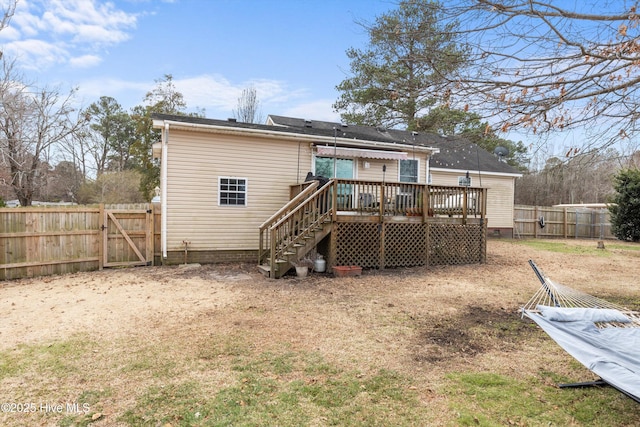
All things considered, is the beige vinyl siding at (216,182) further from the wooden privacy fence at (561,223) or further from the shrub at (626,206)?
the shrub at (626,206)

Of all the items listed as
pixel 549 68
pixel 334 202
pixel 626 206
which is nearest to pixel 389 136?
pixel 334 202

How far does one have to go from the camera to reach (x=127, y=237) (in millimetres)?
9578

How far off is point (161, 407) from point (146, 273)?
6.60 metres

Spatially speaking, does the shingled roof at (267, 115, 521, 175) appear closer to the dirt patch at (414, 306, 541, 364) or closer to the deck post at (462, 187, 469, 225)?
the deck post at (462, 187, 469, 225)

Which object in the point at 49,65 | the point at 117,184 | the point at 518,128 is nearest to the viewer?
the point at 518,128

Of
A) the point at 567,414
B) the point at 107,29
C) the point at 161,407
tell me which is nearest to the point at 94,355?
the point at 161,407

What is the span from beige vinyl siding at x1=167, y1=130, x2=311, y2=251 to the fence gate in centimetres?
62

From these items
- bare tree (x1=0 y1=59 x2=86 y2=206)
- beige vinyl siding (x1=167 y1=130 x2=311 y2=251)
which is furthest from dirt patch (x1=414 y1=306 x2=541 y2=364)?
bare tree (x1=0 y1=59 x2=86 y2=206)

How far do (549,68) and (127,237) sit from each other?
32.0ft

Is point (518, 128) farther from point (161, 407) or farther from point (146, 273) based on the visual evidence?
point (146, 273)

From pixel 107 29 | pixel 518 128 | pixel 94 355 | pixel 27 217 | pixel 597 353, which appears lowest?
pixel 94 355

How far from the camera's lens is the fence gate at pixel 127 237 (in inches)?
367

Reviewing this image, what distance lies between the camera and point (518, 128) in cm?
437

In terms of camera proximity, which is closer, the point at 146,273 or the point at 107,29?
the point at 146,273
